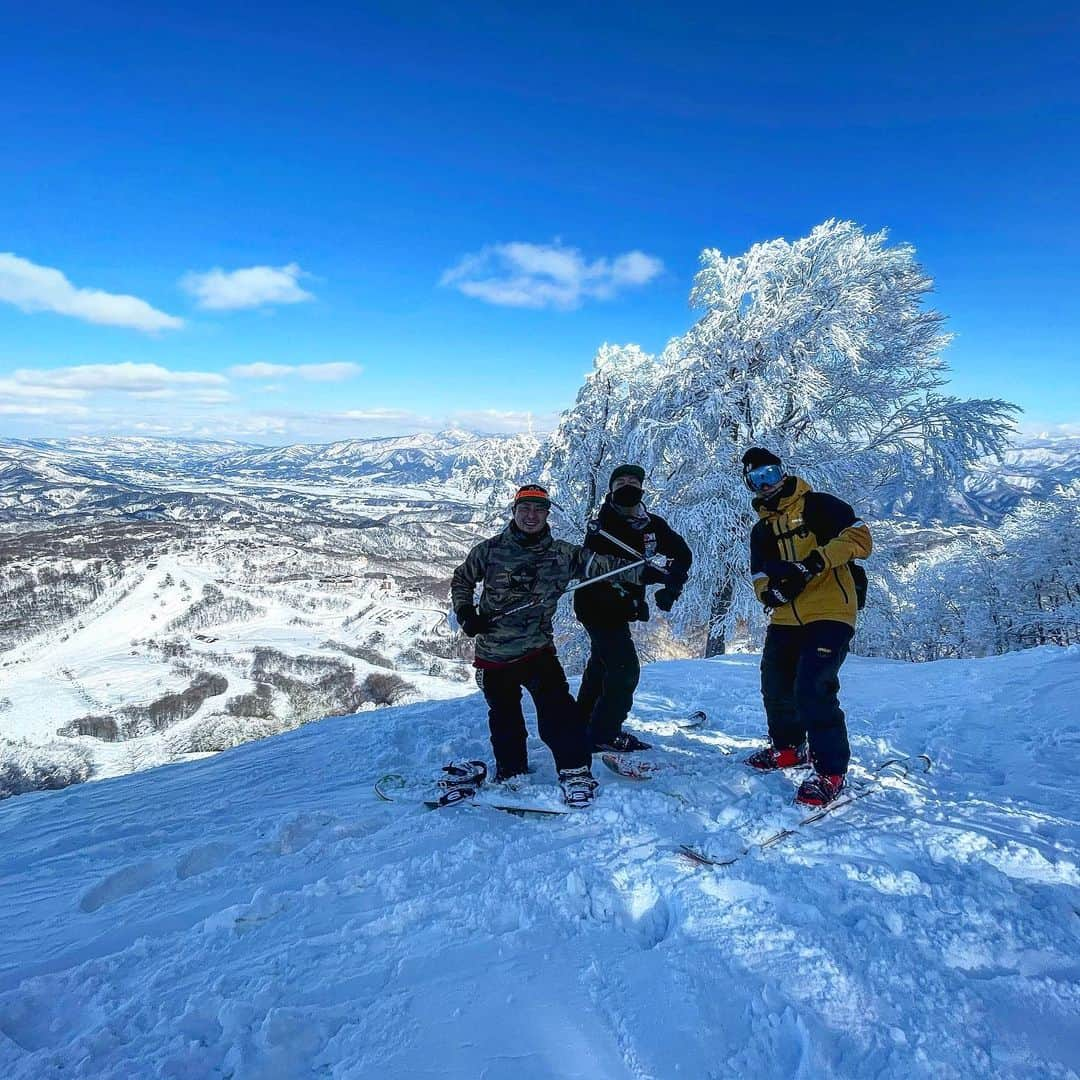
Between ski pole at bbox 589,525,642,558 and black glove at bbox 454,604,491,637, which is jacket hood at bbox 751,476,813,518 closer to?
ski pole at bbox 589,525,642,558

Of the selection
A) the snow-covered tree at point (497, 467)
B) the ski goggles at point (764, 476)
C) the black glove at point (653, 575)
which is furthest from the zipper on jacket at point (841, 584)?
the snow-covered tree at point (497, 467)

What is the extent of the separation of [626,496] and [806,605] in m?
1.59

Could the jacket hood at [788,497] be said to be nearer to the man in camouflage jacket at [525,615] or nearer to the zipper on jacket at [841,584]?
the zipper on jacket at [841,584]

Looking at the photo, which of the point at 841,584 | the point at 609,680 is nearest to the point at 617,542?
the point at 609,680

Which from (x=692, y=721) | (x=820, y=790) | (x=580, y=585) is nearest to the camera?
(x=820, y=790)

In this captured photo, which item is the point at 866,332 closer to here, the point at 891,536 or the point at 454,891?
the point at 891,536

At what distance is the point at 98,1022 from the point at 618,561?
3748 mm

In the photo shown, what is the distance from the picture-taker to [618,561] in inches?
177

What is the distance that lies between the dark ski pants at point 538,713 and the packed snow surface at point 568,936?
1.24 ft

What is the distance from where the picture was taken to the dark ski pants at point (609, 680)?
15.1 ft

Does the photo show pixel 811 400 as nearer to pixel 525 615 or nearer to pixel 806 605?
pixel 806 605

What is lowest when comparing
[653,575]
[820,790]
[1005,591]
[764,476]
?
[1005,591]

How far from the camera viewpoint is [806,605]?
396 cm

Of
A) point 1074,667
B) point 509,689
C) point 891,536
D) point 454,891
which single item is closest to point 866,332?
point 891,536
